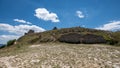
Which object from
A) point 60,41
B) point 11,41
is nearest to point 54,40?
point 60,41

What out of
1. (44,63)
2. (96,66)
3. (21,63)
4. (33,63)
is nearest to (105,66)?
(96,66)

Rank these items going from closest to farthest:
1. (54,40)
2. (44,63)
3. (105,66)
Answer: (105,66)
(44,63)
(54,40)

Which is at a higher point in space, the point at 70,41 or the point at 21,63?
the point at 70,41

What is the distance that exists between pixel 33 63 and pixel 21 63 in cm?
191

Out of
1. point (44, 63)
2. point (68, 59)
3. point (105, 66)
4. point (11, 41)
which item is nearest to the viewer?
point (105, 66)

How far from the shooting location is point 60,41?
200ft

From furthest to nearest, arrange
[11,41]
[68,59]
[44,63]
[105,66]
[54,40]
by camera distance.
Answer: [11,41], [54,40], [68,59], [44,63], [105,66]

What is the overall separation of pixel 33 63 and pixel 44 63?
5.55ft

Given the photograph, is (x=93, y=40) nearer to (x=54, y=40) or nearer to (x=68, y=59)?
(x=54, y=40)

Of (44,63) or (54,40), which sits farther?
(54,40)

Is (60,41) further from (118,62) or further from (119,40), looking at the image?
(118,62)

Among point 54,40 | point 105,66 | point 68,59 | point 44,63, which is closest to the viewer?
point 105,66

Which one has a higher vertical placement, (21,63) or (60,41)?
(60,41)

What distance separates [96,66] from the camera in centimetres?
2541
